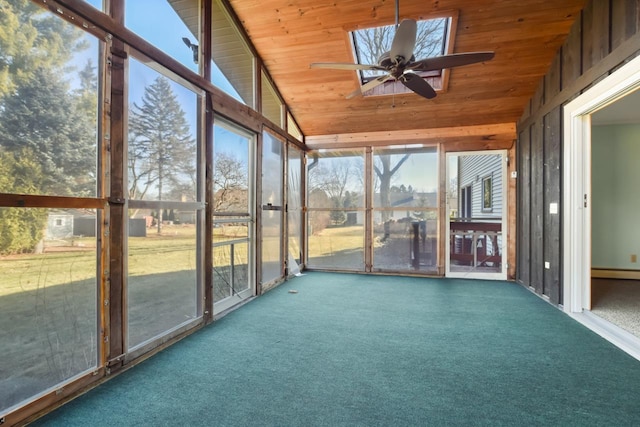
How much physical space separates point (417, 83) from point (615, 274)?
188 inches

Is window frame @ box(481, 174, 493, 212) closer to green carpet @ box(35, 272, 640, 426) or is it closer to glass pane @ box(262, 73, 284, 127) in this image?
green carpet @ box(35, 272, 640, 426)

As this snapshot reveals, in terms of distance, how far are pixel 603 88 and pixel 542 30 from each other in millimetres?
1152

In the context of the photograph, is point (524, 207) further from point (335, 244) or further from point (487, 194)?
point (335, 244)

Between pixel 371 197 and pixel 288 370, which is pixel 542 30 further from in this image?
pixel 288 370

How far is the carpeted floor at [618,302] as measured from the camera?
301cm

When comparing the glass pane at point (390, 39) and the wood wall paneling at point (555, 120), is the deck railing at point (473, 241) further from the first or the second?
the glass pane at point (390, 39)

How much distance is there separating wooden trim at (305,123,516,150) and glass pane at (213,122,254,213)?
2021mm

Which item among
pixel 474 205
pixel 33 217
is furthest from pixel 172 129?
pixel 474 205

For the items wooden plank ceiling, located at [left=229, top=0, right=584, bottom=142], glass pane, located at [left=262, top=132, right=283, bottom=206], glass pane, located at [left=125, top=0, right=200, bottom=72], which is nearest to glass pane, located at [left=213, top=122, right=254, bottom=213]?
glass pane, located at [left=262, top=132, right=283, bottom=206]

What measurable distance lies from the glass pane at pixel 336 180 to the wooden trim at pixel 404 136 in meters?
0.19

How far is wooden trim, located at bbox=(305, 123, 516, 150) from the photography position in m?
5.10

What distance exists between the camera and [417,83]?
3.15 meters

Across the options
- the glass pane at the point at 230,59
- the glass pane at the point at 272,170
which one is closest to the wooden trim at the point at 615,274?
the glass pane at the point at 272,170

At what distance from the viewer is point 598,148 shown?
5.09 meters
